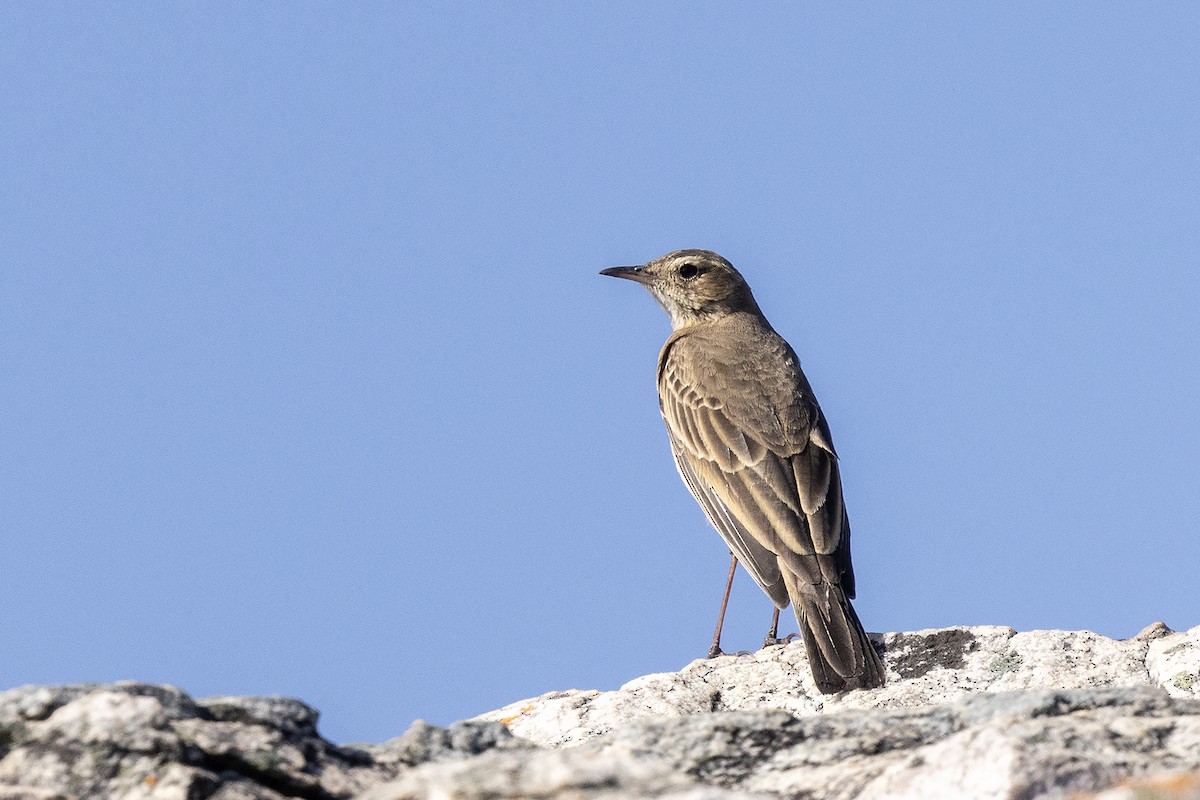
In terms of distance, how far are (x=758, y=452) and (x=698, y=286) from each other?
3279mm

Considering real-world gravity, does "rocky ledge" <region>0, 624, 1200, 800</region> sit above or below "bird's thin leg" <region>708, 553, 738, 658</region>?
below

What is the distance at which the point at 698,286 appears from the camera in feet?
44.9

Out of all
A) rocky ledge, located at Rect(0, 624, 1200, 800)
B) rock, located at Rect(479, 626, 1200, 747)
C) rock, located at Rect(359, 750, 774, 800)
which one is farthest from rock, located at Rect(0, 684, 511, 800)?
rock, located at Rect(479, 626, 1200, 747)

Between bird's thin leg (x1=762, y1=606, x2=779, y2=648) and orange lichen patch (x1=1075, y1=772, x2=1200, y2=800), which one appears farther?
bird's thin leg (x1=762, y1=606, x2=779, y2=648)

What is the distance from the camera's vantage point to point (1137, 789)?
292 cm

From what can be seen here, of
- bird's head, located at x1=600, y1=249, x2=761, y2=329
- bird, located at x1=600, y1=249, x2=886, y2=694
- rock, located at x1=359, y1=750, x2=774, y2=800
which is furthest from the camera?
bird's head, located at x1=600, y1=249, x2=761, y2=329

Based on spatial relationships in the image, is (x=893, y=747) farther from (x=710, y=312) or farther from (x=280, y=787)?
(x=710, y=312)

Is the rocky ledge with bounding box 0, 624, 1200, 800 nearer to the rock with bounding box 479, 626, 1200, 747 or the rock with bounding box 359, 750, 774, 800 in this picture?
the rock with bounding box 359, 750, 774, 800

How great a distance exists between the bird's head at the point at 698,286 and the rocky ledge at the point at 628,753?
9213 millimetres

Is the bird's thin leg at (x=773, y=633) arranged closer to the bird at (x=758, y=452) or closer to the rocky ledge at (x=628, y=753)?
the bird at (x=758, y=452)

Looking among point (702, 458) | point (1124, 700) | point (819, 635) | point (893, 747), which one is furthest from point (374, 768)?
point (702, 458)

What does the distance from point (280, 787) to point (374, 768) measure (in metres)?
→ 0.32

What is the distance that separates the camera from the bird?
891 centimetres

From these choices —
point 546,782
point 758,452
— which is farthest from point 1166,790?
point 758,452
